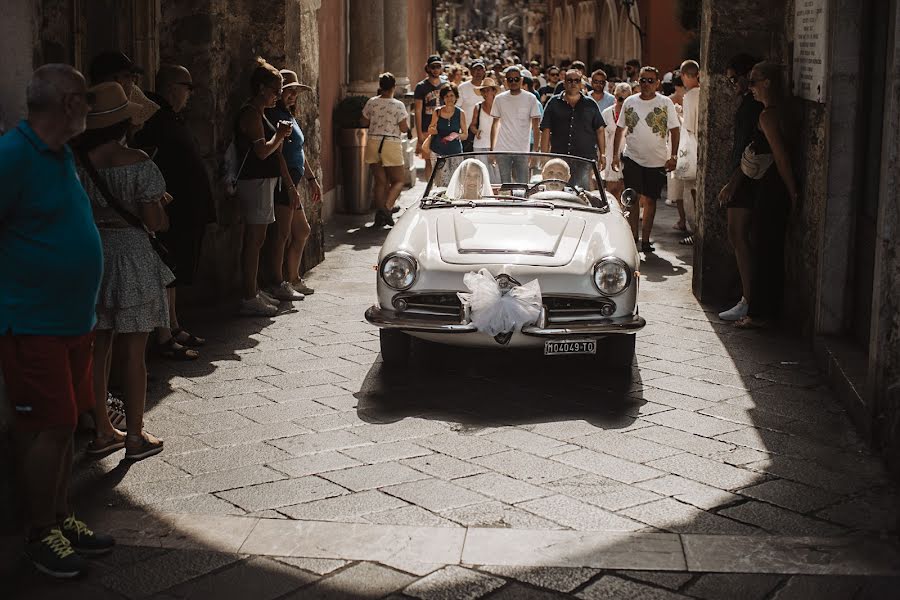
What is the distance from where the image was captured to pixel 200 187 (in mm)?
7223

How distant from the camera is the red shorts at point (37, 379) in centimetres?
412

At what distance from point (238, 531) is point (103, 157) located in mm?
1703

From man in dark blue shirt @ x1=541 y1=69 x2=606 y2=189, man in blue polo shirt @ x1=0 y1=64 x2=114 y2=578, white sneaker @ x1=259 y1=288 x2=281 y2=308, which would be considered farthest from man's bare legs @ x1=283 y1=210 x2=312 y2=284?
man in blue polo shirt @ x1=0 y1=64 x2=114 y2=578

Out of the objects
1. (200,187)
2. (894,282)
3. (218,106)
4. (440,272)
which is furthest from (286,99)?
(894,282)

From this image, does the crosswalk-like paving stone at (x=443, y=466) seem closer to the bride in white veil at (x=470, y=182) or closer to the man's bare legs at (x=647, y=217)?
the bride in white veil at (x=470, y=182)

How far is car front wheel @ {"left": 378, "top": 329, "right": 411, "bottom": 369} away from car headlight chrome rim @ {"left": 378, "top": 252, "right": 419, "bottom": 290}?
1.26 ft

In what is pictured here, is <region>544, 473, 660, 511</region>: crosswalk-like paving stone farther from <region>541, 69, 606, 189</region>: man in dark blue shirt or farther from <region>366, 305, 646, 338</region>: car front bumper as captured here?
<region>541, 69, 606, 189</region>: man in dark blue shirt

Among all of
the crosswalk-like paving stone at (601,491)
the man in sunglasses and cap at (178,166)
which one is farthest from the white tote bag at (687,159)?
the crosswalk-like paving stone at (601,491)

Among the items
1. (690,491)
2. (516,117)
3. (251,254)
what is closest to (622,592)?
(690,491)

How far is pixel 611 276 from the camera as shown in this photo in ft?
21.8

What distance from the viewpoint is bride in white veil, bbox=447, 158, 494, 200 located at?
7.92 m

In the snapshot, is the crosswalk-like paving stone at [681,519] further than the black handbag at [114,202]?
No

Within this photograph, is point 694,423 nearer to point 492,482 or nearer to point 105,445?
point 492,482

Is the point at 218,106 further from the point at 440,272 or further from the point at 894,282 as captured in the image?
the point at 894,282
